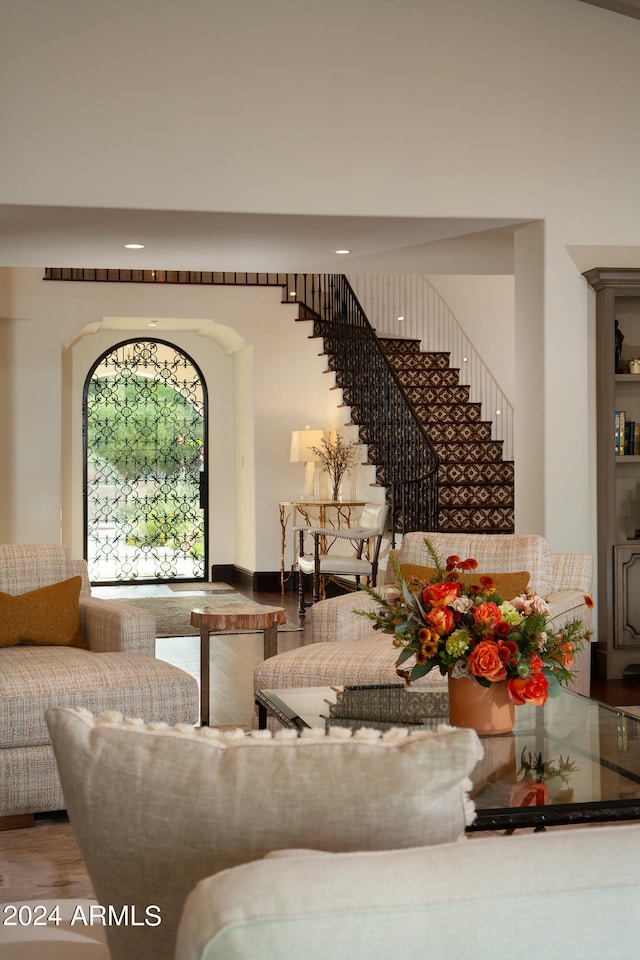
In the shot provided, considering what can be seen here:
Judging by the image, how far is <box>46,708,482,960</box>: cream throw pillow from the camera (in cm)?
114

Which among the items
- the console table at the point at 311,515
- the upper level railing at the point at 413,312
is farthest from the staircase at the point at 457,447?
the console table at the point at 311,515

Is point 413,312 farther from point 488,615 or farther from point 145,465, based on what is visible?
point 488,615

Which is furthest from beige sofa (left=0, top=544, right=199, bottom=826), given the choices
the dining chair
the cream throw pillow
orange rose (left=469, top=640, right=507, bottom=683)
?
the dining chair

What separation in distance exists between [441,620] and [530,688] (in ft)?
0.95

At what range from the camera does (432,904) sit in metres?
0.92

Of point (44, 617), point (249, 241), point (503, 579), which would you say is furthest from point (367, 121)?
point (44, 617)

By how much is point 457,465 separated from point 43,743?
723 cm

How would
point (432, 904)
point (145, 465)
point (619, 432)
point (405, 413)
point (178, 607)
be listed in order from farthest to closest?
point (145, 465), point (405, 413), point (178, 607), point (619, 432), point (432, 904)

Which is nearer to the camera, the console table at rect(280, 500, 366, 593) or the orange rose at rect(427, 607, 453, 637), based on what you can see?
the orange rose at rect(427, 607, 453, 637)

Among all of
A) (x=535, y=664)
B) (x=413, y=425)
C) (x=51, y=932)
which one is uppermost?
(x=413, y=425)

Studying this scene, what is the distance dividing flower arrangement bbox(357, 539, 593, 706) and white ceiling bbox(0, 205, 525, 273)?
3.74 meters

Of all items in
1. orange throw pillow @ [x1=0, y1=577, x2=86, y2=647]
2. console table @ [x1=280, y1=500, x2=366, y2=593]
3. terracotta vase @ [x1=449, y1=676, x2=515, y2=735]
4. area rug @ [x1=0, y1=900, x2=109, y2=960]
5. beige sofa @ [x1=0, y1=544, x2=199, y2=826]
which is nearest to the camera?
area rug @ [x1=0, y1=900, x2=109, y2=960]

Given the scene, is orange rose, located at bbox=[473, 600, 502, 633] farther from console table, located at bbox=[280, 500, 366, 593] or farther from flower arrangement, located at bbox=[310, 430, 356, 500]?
flower arrangement, located at bbox=[310, 430, 356, 500]

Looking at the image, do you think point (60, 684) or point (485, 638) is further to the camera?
point (60, 684)
